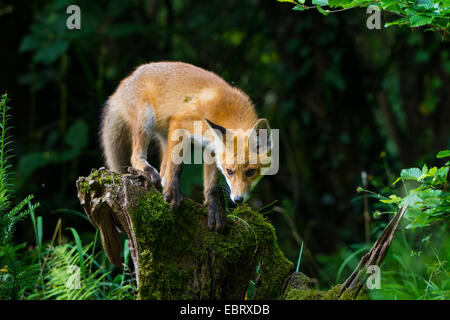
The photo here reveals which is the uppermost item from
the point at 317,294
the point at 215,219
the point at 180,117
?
the point at 180,117

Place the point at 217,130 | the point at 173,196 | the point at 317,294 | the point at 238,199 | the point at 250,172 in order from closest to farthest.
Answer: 1. the point at 317,294
2. the point at 173,196
3. the point at 238,199
4. the point at 217,130
5. the point at 250,172

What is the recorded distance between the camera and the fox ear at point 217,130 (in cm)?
468

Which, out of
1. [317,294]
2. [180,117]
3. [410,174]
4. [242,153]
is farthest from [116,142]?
[410,174]

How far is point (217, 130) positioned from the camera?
4730 mm

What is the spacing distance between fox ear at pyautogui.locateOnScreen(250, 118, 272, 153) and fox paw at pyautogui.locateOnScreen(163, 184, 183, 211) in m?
1.02

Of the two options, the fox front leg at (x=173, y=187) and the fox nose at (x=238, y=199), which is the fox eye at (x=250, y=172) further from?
the fox front leg at (x=173, y=187)

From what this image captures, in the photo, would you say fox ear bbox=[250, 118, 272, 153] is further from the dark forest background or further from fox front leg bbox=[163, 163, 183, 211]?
the dark forest background

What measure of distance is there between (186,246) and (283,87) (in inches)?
257

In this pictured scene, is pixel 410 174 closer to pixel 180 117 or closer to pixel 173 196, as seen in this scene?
pixel 173 196

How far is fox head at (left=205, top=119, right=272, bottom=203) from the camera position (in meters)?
4.74

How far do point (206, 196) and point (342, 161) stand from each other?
19.0 feet

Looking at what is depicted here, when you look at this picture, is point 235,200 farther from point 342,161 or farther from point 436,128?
point 436,128

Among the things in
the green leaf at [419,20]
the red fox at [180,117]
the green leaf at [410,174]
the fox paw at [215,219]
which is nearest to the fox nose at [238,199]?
the red fox at [180,117]
